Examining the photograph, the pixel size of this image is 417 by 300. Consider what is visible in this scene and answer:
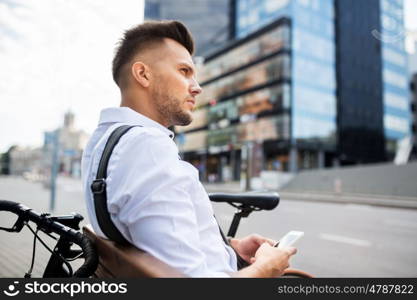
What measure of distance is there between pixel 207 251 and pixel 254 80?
1553 inches

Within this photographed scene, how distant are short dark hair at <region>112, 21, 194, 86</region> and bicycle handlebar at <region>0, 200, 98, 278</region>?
0.57 metres

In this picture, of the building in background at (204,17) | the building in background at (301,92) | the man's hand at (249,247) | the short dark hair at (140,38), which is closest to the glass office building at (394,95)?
the building in background at (301,92)

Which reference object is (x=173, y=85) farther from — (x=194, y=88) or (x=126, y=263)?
(x=126, y=263)

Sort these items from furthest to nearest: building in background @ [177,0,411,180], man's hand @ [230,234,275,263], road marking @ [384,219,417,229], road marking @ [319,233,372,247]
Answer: building in background @ [177,0,411,180], road marking @ [384,219,417,229], road marking @ [319,233,372,247], man's hand @ [230,234,275,263]

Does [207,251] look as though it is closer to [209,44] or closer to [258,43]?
[258,43]

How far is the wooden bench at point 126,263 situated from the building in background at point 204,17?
48.4 meters

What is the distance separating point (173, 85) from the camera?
118 centimetres

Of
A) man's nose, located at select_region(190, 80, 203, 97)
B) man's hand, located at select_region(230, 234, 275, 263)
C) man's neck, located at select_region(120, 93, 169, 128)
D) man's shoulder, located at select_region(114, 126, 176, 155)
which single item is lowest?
man's hand, located at select_region(230, 234, 275, 263)

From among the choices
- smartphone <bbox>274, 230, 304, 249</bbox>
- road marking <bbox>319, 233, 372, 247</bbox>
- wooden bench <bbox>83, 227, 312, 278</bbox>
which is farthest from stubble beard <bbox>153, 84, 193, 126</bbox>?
road marking <bbox>319, 233, 372, 247</bbox>

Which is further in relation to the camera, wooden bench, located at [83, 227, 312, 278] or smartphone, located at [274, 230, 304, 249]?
smartphone, located at [274, 230, 304, 249]

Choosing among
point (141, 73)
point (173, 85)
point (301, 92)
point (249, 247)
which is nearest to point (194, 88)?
point (173, 85)

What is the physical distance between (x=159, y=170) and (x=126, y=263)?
283 millimetres

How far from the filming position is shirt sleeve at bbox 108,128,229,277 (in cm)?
86

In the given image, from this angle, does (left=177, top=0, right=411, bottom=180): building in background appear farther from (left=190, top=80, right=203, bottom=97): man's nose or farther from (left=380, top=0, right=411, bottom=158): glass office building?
(left=190, top=80, right=203, bottom=97): man's nose
